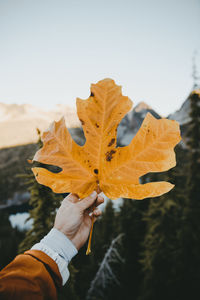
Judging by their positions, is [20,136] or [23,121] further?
[23,121]

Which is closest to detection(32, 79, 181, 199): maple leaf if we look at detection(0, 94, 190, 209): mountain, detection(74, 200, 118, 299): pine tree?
detection(74, 200, 118, 299): pine tree

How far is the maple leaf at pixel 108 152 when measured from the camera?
2.70 feet

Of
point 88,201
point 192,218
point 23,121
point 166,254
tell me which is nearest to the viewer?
point 88,201

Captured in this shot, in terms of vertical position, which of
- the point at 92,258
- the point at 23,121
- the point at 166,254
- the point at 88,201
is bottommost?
the point at 92,258

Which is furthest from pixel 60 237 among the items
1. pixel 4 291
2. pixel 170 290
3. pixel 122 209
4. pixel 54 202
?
pixel 122 209

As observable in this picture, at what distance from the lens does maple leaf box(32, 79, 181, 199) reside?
824 mm

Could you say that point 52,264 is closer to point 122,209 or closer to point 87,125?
point 87,125

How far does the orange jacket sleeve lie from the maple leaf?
463 mm

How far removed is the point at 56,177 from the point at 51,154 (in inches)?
5.2

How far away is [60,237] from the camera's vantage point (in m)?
1.25

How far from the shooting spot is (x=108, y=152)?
0.92 metres

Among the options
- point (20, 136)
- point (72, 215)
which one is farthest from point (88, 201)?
point (20, 136)

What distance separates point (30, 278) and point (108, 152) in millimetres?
766

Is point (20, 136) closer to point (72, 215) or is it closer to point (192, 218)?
point (192, 218)
